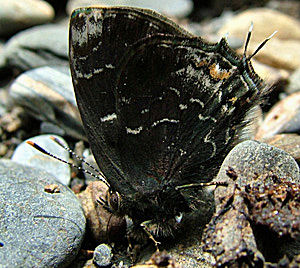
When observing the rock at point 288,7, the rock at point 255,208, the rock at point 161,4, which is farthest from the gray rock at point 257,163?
the rock at point 288,7

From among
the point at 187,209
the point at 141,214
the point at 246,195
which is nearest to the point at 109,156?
the point at 141,214

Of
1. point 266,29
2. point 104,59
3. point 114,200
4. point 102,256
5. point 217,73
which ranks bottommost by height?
point 102,256

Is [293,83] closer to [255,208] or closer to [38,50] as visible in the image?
[255,208]

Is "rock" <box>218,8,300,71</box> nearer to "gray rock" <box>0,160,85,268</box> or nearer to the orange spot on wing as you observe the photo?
the orange spot on wing

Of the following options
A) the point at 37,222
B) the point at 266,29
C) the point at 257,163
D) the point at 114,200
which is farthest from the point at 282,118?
the point at 37,222

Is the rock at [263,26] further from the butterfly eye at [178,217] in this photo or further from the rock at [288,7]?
the butterfly eye at [178,217]

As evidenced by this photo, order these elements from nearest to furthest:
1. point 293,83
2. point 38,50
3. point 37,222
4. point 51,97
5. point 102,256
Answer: point 37,222 → point 102,256 → point 51,97 → point 293,83 → point 38,50

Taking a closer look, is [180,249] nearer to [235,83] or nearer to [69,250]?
[69,250]
